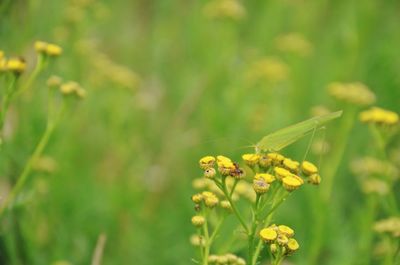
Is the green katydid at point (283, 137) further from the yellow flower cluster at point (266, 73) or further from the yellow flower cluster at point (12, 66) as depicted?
the yellow flower cluster at point (266, 73)

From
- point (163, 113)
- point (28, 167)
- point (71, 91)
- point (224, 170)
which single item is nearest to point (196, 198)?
point (224, 170)

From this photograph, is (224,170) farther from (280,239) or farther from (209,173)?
(280,239)

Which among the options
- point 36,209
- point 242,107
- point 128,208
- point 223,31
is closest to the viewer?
point 36,209

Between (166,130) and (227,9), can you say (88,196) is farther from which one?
(227,9)

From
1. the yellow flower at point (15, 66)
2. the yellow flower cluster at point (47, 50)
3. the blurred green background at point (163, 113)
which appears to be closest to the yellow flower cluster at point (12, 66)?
the yellow flower at point (15, 66)

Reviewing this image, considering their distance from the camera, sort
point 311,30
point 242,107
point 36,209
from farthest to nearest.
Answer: point 311,30
point 242,107
point 36,209

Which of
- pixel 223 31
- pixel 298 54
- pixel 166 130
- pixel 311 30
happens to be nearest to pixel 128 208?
pixel 166 130
